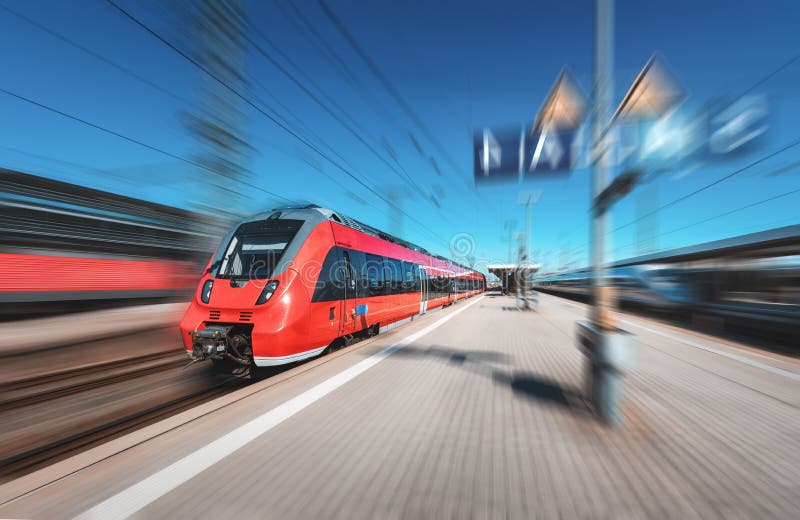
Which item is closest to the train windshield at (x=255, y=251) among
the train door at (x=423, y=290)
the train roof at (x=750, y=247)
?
the train roof at (x=750, y=247)

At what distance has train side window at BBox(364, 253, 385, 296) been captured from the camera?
6.72 metres

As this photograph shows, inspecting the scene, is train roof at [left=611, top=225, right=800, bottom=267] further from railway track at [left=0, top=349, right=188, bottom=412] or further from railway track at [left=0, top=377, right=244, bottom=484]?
railway track at [left=0, top=349, right=188, bottom=412]

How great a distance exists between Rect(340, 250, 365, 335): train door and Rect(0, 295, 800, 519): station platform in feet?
6.59

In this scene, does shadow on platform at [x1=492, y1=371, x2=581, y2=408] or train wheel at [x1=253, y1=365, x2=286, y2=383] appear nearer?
shadow on platform at [x1=492, y1=371, x2=581, y2=408]

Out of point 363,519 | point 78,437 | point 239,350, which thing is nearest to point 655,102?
point 363,519

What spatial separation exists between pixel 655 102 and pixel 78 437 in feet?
22.0

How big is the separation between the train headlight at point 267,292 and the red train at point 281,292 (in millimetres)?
14

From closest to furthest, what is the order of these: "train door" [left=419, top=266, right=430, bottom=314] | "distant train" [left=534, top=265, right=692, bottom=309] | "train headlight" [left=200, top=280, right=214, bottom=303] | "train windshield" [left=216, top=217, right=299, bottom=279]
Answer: "train headlight" [left=200, top=280, right=214, bottom=303] → "train windshield" [left=216, top=217, right=299, bottom=279] → "distant train" [left=534, top=265, right=692, bottom=309] → "train door" [left=419, top=266, right=430, bottom=314]

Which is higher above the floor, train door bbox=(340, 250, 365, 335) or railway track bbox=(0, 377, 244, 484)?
train door bbox=(340, 250, 365, 335)

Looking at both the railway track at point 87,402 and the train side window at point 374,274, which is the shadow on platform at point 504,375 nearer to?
the train side window at point 374,274

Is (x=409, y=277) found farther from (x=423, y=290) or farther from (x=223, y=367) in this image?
(x=223, y=367)

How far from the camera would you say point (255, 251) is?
482 cm

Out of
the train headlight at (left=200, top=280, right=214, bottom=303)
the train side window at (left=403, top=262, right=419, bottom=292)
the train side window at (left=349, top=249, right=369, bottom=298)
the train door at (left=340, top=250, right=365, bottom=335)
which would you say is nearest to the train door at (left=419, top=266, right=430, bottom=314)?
the train side window at (left=403, top=262, right=419, bottom=292)

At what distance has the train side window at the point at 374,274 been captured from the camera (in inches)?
265
